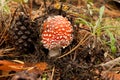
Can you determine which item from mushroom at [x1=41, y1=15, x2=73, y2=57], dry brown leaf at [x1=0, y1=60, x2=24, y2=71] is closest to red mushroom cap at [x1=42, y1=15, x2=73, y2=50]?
mushroom at [x1=41, y1=15, x2=73, y2=57]

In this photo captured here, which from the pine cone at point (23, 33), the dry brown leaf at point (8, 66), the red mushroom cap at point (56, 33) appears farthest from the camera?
the pine cone at point (23, 33)

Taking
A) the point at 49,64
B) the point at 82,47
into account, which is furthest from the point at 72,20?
the point at 49,64

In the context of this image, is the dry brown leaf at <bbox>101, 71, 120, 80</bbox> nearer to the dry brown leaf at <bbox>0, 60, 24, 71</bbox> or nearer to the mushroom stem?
the mushroom stem

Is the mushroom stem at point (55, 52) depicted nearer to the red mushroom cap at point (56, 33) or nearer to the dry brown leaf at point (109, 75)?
the red mushroom cap at point (56, 33)

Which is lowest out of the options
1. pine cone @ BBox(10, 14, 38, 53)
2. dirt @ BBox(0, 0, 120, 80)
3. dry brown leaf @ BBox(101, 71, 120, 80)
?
dry brown leaf @ BBox(101, 71, 120, 80)

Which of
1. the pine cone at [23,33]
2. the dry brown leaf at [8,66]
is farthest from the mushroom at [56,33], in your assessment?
the dry brown leaf at [8,66]

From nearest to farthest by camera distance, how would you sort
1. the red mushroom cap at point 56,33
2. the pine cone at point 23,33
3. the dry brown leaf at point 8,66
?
the dry brown leaf at point 8,66 → the red mushroom cap at point 56,33 → the pine cone at point 23,33

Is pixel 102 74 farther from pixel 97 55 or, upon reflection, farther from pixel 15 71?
pixel 15 71

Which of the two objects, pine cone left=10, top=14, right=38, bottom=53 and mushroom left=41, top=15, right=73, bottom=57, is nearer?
mushroom left=41, top=15, right=73, bottom=57
